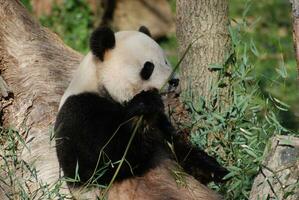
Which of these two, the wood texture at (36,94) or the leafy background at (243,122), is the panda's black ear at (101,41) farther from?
the leafy background at (243,122)

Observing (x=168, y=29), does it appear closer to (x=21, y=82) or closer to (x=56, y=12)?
(x=56, y=12)

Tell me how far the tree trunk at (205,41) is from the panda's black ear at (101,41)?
2.19 feet

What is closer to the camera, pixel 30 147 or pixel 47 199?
pixel 47 199

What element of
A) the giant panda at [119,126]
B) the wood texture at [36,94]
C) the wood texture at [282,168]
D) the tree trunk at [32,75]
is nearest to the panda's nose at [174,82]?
the giant panda at [119,126]

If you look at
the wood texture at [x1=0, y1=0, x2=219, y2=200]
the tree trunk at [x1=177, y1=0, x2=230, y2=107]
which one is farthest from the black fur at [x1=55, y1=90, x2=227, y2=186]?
the tree trunk at [x1=177, y1=0, x2=230, y2=107]

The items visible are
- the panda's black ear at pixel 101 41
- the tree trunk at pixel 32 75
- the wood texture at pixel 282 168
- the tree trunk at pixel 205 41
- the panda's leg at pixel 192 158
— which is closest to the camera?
the wood texture at pixel 282 168

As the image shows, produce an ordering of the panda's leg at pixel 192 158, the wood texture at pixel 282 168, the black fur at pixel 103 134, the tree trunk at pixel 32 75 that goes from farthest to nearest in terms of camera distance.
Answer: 1. the tree trunk at pixel 32 75
2. the panda's leg at pixel 192 158
3. the black fur at pixel 103 134
4. the wood texture at pixel 282 168

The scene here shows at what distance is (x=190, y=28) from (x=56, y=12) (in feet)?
16.9

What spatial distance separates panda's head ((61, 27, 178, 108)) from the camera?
3.89 m

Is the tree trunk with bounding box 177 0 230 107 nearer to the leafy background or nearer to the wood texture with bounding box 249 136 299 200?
the leafy background

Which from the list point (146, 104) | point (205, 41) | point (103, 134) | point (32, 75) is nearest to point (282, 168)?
point (146, 104)

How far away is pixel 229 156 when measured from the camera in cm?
424

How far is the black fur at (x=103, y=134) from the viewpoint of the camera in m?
3.70

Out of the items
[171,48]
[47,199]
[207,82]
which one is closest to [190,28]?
[207,82]
